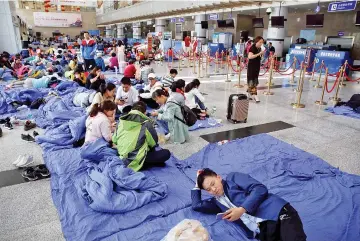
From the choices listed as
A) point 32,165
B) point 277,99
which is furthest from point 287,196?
point 277,99

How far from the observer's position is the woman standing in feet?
25.1

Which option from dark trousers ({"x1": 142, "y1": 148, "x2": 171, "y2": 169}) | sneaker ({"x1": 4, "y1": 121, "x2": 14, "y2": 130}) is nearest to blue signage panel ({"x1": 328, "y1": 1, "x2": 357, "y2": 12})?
dark trousers ({"x1": 142, "y1": 148, "x2": 171, "y2": 169})

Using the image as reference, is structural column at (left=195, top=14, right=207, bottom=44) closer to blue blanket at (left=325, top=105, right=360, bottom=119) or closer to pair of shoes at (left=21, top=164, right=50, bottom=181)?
blue blanket at (left=325, top=105, right=360, bottom=119)

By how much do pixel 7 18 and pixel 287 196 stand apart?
20065 mm

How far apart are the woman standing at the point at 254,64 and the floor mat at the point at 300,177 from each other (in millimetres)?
3127

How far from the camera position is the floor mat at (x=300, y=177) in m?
2.95

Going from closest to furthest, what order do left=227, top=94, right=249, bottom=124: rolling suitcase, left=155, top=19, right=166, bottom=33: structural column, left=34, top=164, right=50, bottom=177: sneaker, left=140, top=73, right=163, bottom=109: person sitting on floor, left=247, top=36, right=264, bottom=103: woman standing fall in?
1. left=34, top=164, right=50, bottom=177: sneaker
2. left=227, top=94, right=249, bottom=124: rolling suitcase
3. left=140, top=73, right=163, bottom=109: person sitting on floor
4. left=247, top=36, right=264, bottom=103: woman standing
5. left=155, top=19, right=166, bottom=33: structural column

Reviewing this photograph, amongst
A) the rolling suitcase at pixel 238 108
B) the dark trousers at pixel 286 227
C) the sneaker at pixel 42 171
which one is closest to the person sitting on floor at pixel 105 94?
the sneaker at pixel 42 171

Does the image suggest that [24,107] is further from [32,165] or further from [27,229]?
[27,229]

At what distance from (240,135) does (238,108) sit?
33.2 inches

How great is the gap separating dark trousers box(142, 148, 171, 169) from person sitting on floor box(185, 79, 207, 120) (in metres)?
2.46

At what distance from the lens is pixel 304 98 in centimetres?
875

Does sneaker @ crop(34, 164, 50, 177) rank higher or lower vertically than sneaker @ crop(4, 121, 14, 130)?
lower

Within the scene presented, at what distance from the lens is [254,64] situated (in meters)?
7.93
